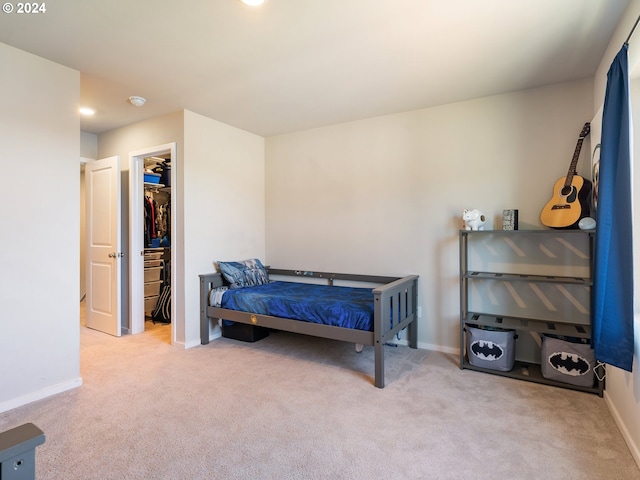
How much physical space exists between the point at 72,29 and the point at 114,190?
194cm

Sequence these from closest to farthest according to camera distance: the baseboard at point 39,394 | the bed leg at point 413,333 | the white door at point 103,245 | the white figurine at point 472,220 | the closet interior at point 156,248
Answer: the baseboard at point 39,394
the white figurine at point 472,220
the bed leg at point 413,333
the white door at point 103,245
the closet interior at point 156,248

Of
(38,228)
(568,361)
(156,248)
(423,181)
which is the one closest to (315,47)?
(423,181)

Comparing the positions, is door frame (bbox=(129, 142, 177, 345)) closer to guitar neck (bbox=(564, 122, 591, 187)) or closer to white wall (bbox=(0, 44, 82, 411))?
white wall (bbox=(0, 44, 82, 411))

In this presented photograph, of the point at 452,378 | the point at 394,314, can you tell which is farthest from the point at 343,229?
the point at 452,378

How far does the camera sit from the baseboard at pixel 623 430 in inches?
66.7

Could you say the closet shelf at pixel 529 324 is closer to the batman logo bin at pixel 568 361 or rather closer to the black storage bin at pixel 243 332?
the batman logo bin at pixel 568 361

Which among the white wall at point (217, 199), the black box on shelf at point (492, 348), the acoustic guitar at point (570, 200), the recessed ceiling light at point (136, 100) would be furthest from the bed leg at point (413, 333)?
the recessed ceiling light at point (136, 100)

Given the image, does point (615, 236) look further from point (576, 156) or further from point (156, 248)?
point (156, 248)

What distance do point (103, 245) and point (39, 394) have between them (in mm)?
1874

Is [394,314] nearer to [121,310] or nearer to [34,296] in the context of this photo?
[34,296]

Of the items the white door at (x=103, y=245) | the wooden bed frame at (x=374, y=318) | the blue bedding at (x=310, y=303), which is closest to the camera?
the wooden bed frame at (x=374, y=318)

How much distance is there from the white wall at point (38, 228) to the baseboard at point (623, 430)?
351 centimetres

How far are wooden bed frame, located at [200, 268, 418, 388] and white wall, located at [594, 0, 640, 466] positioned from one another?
1.40 meters

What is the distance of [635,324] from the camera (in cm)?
180
